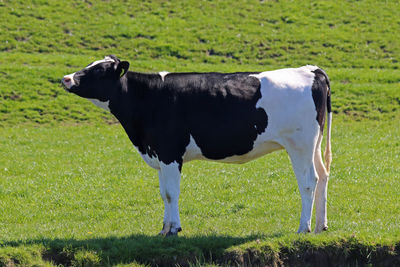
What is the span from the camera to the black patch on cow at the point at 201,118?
10.4 metres

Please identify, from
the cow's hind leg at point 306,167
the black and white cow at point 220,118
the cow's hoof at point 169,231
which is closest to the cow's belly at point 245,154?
the black and white cow at point 220,118

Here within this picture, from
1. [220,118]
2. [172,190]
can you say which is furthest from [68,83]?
[220,118]

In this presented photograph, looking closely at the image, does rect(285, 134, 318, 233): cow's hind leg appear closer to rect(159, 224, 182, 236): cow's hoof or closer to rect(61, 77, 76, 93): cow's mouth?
rect(159, 224, 182, 236): cow's hoof

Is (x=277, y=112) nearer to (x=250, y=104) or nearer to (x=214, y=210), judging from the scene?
(x=250, y=104)

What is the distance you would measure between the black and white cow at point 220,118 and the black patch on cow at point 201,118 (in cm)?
2

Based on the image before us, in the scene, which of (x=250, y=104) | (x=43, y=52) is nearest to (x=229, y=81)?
(x=250, y=104)

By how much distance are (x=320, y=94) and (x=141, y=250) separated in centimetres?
393

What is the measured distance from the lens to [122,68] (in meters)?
10.8

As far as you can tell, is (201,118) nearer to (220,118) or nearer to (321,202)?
(220,118)

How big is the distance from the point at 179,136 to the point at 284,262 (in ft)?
8.72

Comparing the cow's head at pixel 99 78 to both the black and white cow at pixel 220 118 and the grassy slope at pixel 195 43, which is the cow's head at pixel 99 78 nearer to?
the black and white cow at pixel 220 118

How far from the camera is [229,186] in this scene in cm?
1532

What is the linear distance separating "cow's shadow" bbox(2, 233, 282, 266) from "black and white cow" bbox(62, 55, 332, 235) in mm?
565

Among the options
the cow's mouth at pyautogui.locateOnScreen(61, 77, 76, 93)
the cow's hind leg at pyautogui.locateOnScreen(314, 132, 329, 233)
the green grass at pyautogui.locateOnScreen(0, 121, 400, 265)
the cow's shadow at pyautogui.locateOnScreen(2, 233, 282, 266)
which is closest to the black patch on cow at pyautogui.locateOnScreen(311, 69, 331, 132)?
the cow's hind leg at pyautogui.locateOnScreen(314, 132, 329, 233)
